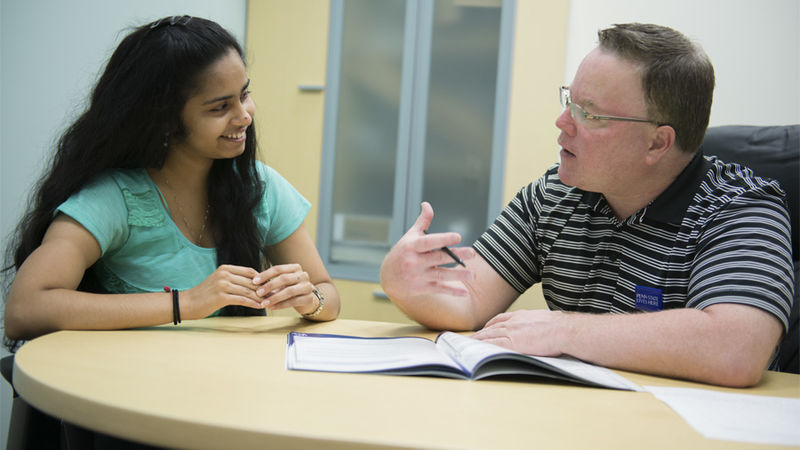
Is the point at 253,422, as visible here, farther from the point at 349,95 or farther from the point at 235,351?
the point at 349,95

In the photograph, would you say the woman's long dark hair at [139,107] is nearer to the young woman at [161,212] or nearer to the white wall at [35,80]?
the young woman at [161,212]

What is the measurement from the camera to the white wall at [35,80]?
1803 mm

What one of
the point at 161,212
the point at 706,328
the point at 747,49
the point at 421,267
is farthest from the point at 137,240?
the point at 747,49

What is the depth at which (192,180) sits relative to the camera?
1.48m

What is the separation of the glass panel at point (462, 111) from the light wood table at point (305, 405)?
2.07m

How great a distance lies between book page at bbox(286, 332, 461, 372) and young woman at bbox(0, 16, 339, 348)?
0.20m

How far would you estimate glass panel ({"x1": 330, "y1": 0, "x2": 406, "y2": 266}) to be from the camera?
3023mm

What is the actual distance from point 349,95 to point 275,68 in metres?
0.41

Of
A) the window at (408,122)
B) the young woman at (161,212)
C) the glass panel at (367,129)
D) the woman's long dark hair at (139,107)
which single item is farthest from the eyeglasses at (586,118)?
the glass panel at (367,129)

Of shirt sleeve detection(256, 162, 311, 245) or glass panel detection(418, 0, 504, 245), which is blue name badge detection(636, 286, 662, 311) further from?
glass panel detection(418, 0, 504, 245)

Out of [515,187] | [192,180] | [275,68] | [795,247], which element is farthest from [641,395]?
[275,68]

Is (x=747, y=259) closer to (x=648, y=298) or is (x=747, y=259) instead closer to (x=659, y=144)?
(x=648, y=298)

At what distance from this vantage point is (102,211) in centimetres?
123

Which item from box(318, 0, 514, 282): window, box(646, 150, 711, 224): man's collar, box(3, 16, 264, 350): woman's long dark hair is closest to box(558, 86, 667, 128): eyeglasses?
box(646, 150, 711, 224): man's collar
